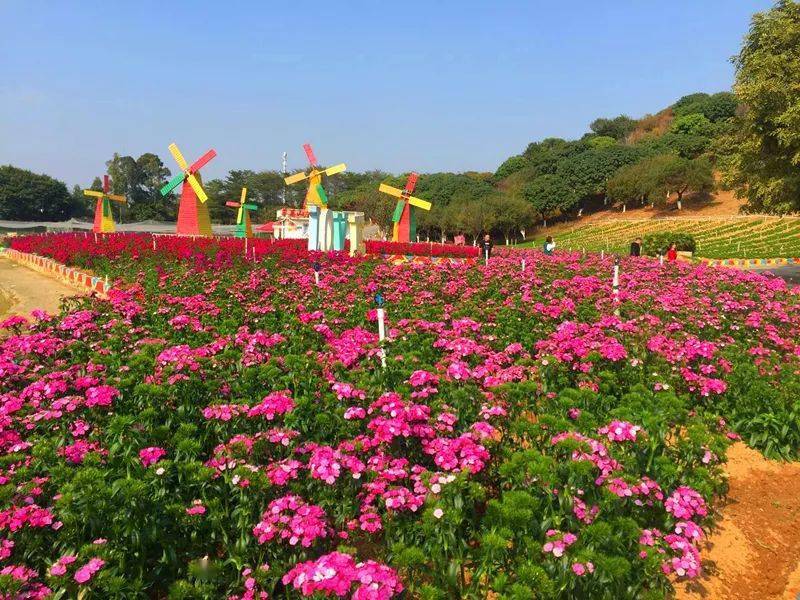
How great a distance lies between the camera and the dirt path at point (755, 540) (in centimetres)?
382

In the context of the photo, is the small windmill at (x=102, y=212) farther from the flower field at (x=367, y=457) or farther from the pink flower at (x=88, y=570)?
the pink flower at (x=88, y=570)

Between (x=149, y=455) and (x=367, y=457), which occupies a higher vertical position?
(x=149, y=455)

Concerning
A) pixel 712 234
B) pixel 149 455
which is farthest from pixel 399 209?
pixel 149 455

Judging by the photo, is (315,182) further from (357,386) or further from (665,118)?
(665,118)

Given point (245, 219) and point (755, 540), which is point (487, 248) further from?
point (245, 219)

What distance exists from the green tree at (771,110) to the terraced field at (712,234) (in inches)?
586

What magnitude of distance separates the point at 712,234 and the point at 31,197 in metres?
105

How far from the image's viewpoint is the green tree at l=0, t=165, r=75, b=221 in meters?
91.6

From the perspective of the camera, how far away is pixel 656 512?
381cm

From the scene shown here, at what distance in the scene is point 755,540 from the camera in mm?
4348

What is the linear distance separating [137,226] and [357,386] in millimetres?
84135

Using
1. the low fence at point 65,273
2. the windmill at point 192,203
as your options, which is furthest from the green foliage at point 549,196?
the low fence at point 65,273

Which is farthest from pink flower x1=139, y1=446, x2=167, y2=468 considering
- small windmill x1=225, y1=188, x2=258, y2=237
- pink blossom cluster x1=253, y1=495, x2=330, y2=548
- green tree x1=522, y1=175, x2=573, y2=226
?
green tree x1=522, y1=175, x2=573, y2=226

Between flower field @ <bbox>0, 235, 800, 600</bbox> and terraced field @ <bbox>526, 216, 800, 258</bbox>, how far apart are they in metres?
32.1
